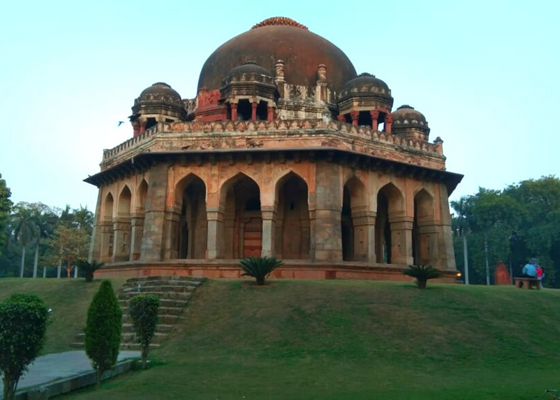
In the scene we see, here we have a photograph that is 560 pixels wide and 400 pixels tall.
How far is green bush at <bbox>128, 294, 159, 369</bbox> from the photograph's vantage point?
945 centimetres

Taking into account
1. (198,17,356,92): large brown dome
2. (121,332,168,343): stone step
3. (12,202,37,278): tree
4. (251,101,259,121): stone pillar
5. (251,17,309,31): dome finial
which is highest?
(251,17,309,31): dome finial

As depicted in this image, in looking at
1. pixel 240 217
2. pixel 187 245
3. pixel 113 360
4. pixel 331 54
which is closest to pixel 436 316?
pixel 113 360

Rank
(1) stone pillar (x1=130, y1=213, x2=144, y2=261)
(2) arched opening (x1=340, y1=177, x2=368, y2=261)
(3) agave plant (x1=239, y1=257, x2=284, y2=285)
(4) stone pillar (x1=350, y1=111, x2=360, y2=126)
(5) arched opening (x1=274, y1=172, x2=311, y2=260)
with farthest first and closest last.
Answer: (4) stone pillar (x1=350, y1=111, x2=360, y2=126) < (1) stone pillar (x1=130, y1=213, x2=144, y2=261) < (5) arched opening (x1=274, y1=172, x2=311, y2=260) < (2) arched opening (x1=340, y1=177, x2=368, y2=261) < (3) agave plant (x1=239, y1=257, x2=284, y2=285)

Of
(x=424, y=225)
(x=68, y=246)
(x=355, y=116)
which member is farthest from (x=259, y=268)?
(x=68, y=246)

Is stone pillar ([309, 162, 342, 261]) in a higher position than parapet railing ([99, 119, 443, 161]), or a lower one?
lower

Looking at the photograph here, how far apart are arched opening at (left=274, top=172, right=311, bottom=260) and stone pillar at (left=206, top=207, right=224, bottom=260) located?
223cm

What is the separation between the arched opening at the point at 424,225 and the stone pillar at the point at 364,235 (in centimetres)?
338

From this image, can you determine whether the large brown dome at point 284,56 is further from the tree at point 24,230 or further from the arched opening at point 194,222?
the tree at point 24,230

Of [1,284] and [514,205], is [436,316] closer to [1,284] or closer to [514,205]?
[1,284]

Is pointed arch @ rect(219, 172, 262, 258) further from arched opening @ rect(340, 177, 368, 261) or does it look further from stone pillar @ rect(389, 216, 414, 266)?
stone pillar @ rect(389, 216, 414, 266)

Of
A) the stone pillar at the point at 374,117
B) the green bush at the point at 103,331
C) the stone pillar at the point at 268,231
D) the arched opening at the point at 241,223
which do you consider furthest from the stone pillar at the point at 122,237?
the green bush at the point at 103,331

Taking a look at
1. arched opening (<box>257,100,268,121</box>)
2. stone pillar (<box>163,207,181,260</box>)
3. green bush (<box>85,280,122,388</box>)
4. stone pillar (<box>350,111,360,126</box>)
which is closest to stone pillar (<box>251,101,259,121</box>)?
arched opening (<box>257,100,268,121</box>)

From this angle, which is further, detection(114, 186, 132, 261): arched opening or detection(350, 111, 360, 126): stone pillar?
detection(114, 186, 132, 261): arched opening

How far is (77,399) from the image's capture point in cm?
726
